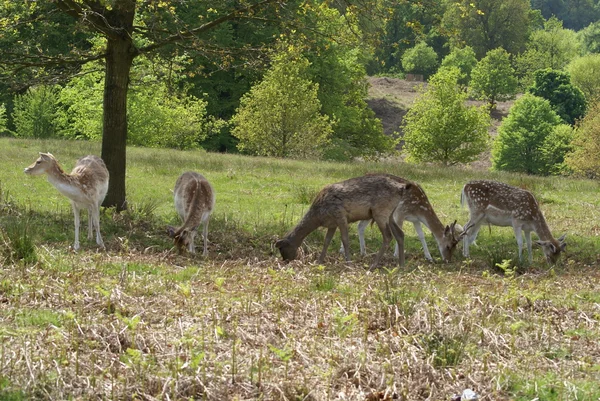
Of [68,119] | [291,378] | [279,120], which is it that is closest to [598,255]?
[291,378]

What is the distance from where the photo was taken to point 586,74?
92000 millimetres

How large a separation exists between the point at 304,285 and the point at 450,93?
46483 millimetres

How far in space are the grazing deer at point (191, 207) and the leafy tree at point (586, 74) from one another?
Result: 84.7 metres

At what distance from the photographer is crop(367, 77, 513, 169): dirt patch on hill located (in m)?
77.9

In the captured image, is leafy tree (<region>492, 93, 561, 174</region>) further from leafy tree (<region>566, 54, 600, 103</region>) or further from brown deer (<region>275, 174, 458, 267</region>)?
brown deer (<region>275, 174, 458, 267</region>)

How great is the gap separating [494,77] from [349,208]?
7899cm

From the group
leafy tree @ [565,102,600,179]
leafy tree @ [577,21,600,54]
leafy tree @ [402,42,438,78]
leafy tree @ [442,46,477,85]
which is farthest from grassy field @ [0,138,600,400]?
leafy tree @ [577,21,600,54]

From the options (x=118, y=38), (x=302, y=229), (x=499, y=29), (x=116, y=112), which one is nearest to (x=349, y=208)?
(x=302, y=229)

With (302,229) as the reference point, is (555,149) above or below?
above

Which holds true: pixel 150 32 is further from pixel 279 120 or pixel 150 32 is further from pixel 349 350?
pixel 279 120

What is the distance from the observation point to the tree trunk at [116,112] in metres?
14.9

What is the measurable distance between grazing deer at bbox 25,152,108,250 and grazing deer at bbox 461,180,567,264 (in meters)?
6.20

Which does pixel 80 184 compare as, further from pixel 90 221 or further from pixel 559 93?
pixel 559 93

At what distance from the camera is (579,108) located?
79.4 m
